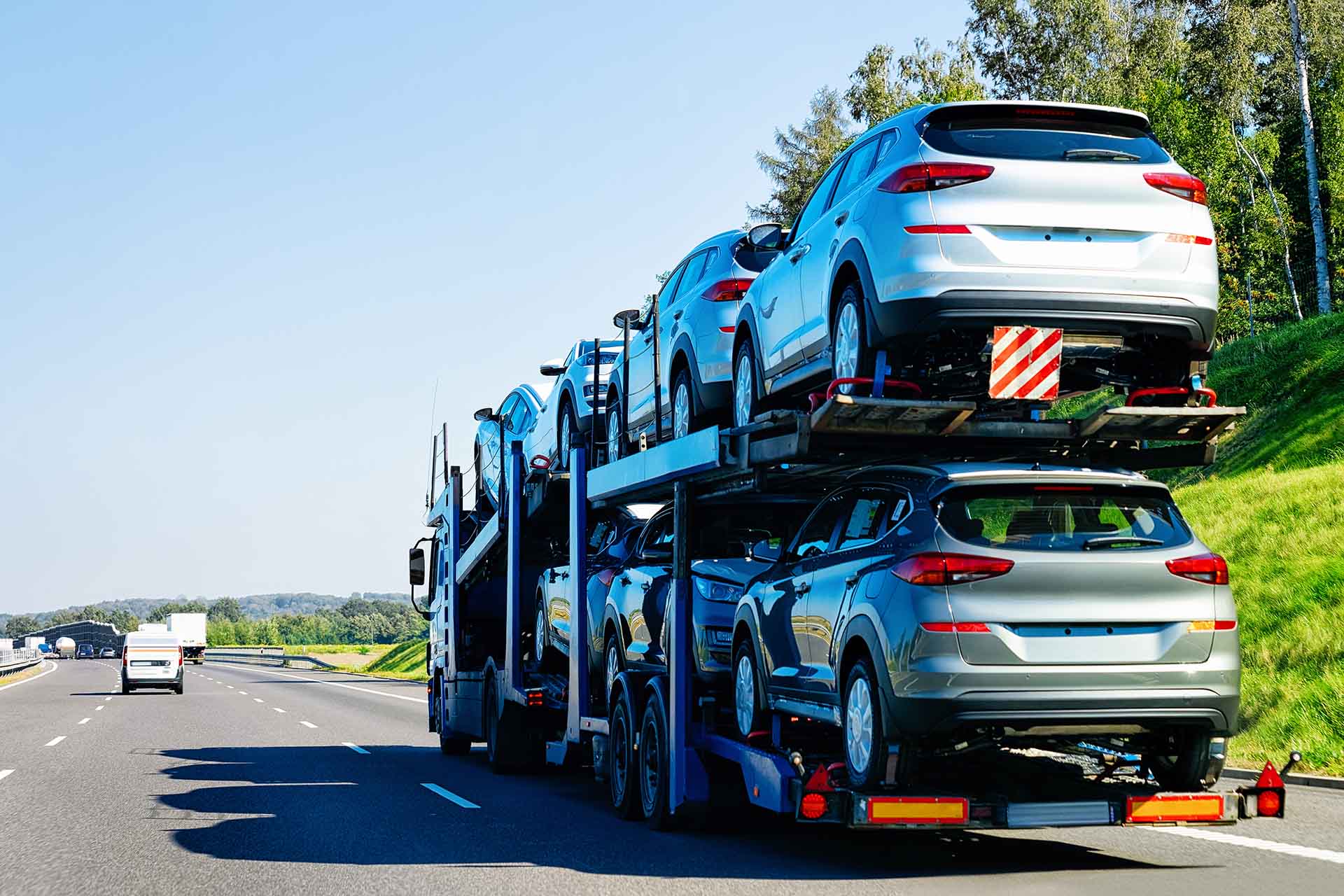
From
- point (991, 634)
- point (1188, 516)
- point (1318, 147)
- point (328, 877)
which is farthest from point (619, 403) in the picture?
point (1318, 147)

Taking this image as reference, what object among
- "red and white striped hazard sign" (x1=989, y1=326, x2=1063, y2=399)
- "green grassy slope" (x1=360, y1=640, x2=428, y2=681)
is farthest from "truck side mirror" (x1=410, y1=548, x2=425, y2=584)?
"green grassy slope" (x1=360, y1=640, x2=428, y2=681)

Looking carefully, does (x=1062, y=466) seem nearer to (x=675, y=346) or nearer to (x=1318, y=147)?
(x=675, y=346)

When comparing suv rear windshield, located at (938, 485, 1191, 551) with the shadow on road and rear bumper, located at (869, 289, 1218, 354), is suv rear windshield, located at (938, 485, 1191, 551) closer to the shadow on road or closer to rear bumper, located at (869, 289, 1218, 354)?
rear bumper, located at (869, 289, 1218, 354)

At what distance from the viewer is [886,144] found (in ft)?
28.5

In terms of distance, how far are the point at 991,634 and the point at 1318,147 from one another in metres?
46.9

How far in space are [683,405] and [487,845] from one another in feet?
13.1

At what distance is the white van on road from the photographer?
138 feet

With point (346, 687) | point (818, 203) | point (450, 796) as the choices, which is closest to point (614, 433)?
point (450, 796)

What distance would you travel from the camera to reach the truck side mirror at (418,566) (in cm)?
2167

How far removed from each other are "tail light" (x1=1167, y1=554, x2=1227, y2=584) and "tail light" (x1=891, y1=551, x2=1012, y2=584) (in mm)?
830

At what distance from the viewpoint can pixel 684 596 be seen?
1009cm

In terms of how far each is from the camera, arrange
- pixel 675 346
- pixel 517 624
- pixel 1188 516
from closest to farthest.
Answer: pixel 675 346 → pixel 517 624 → pixel 1188 516

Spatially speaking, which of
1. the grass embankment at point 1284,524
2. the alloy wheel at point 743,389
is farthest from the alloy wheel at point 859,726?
the alloy wheel at point 743,389

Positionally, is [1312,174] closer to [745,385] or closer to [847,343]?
[745,385]
